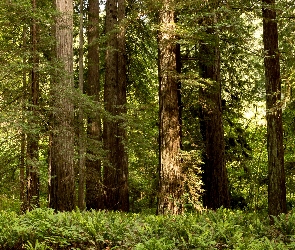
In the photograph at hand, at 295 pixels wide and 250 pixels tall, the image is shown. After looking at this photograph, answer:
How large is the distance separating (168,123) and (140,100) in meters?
8.10

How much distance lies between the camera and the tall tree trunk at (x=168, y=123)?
31.8 feet

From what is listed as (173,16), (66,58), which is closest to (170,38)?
(173,16)

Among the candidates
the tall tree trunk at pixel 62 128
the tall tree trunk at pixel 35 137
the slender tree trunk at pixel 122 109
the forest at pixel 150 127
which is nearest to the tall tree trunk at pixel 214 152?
the forest at pixel 150 127

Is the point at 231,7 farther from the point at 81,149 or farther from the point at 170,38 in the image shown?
the point at 81,149

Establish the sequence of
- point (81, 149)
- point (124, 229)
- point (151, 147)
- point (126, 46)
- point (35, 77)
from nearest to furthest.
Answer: point (124, 229) → point (35, 77) → point (81, 149) → point (151, 147) → point (126, 46)

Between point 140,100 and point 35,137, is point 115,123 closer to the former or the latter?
point 140,100

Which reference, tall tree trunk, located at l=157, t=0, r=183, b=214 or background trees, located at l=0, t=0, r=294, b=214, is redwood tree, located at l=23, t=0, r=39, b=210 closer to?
background trees, located at l=0, t=0, r=294, b=214

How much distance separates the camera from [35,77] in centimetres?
1046

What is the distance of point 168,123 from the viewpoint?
987 centimetres

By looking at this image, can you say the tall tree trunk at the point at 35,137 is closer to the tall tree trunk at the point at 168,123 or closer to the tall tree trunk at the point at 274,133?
the tall tree trunk at the point at 168,123

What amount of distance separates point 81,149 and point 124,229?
5.87m

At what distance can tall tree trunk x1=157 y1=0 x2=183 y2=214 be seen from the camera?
9.70 metres

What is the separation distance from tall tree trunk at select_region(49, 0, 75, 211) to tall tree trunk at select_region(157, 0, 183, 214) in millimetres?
2557

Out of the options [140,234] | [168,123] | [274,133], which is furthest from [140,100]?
[140,234]
